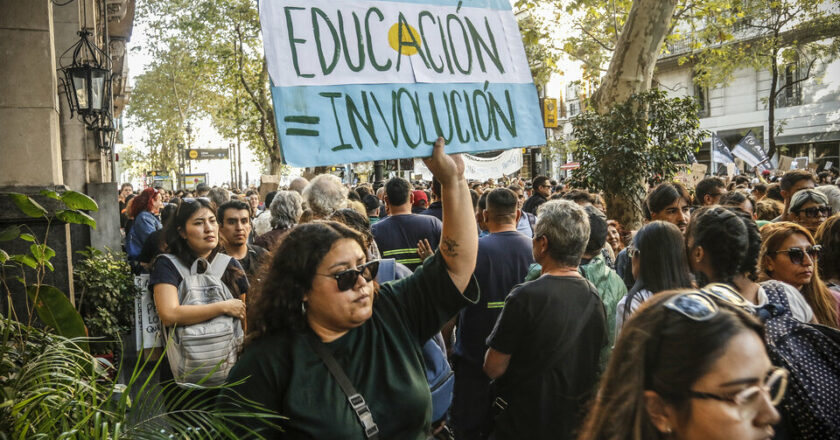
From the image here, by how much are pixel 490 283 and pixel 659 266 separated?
4.35 ft

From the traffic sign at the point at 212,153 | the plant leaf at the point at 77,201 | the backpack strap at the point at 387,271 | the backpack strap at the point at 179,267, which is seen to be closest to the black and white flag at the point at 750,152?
the backpack strap at the point at 387,271

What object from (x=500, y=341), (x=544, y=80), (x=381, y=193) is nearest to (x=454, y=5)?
(x=500, y=341)

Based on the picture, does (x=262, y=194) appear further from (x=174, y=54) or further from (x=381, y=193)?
(x=174, y=54)

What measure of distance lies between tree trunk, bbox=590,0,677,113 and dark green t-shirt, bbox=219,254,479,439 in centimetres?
750

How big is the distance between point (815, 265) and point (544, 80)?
46.8 feet

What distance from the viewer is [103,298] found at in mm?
6562

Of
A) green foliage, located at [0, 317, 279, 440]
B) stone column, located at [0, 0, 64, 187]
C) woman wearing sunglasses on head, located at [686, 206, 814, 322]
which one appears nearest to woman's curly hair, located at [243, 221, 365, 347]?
green foliage, located at [0, 317, 279, 440]

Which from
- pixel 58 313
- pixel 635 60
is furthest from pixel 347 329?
pixel 635 60

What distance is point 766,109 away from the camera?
105ft

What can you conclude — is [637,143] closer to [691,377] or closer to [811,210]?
[811,210]

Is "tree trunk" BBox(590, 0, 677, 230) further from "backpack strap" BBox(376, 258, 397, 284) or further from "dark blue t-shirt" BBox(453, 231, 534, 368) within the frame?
"backpack strap" BBox(376, 258, 397, 284)

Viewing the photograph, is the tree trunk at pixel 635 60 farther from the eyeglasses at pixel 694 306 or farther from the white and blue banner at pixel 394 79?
the eyeglasses at pixel 694 306

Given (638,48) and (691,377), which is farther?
(638,48)

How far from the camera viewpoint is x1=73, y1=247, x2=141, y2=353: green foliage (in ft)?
20.7
